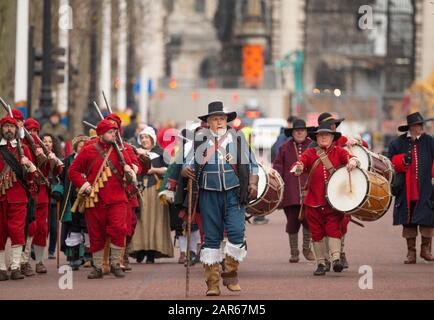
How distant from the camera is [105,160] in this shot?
18.4 metres

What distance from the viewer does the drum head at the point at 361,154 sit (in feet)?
66.5

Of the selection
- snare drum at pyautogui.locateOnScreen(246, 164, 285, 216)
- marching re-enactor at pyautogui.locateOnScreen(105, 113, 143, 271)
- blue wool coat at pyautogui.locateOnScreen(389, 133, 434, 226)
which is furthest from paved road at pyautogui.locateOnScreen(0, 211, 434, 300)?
snare drum at pyautogui.locateOnScreen(246, 164, 285, 216)

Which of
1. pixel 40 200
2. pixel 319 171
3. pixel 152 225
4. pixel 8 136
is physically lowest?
pixel 152 225

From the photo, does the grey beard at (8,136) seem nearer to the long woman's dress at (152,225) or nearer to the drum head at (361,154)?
the long woman's dress at (152,225)

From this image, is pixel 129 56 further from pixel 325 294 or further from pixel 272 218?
pixel 325 294

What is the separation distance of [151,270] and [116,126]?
222 cm

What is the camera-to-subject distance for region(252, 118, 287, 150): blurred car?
44828 mm

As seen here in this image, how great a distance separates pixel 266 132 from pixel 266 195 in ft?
89.3

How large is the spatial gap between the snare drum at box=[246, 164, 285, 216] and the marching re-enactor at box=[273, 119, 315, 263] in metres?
0.70

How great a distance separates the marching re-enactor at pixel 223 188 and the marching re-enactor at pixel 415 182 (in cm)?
466

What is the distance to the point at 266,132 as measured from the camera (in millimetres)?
47344

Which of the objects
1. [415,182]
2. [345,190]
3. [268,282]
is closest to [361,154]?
[415,182]

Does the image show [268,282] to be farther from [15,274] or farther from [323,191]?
[15,274]

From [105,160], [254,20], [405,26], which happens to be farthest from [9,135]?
[405,26]
